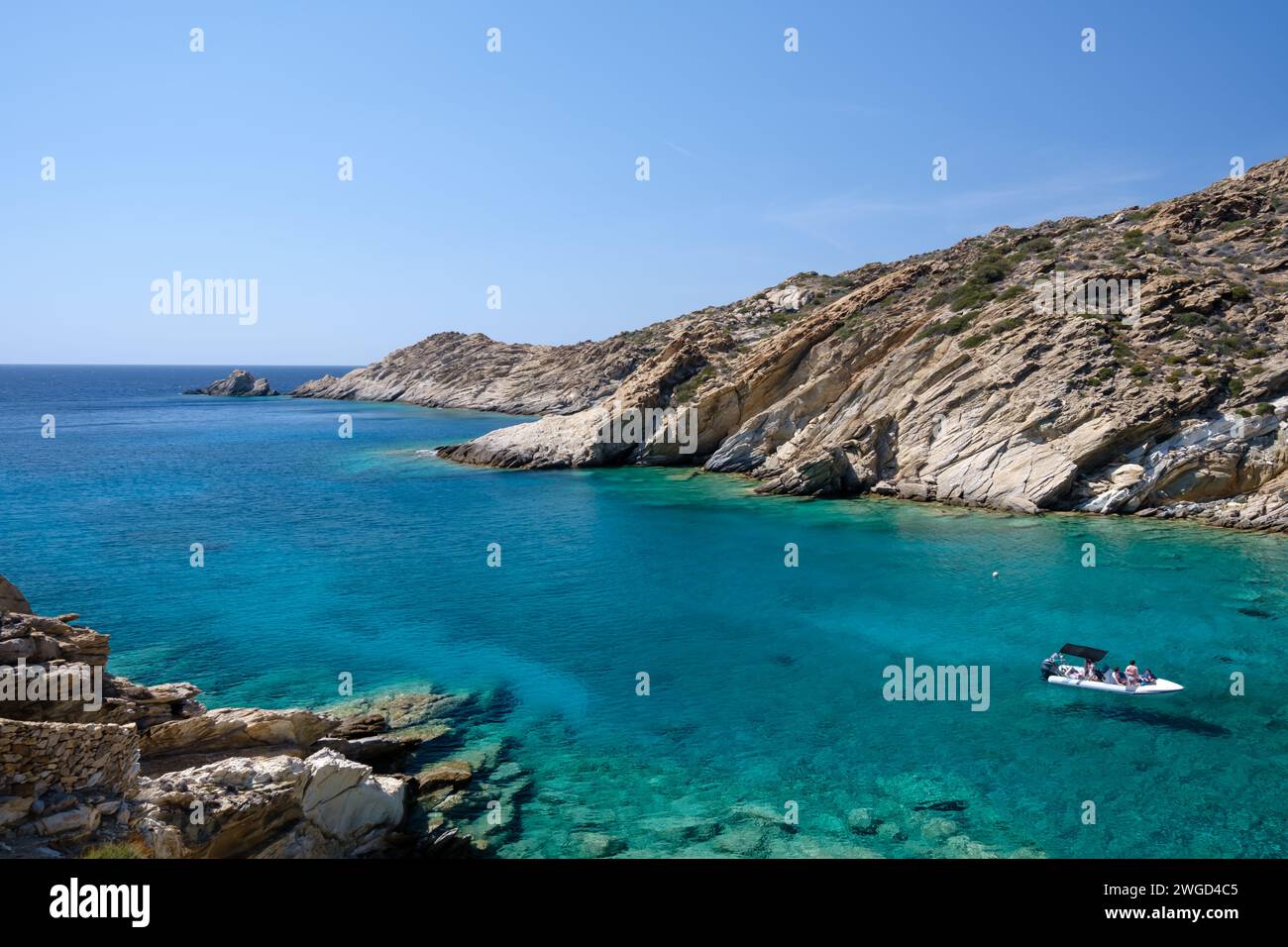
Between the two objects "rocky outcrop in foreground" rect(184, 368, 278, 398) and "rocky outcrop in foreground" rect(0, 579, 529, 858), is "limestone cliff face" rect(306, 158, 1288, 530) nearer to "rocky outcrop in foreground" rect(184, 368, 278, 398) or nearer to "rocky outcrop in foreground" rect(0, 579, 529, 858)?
"rocky outcrop in foreground" rect(0, 579, 529, 858)

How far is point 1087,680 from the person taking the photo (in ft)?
76.7

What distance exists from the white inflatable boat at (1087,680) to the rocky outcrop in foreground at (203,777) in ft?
52.7

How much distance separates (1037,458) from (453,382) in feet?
424

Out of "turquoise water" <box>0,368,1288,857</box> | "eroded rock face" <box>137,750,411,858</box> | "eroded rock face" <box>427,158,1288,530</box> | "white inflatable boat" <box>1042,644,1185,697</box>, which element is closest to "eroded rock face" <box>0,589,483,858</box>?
"eroded rock face" <box>137,750,411,858</box>

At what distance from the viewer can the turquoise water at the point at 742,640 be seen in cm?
Answer: 1744

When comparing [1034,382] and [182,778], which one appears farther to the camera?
[1034,382]

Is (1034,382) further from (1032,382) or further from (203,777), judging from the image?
(203,777)

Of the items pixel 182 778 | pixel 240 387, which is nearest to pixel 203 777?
pixel 182 778

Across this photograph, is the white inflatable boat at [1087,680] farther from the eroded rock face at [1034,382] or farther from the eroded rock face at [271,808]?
the eroded rock face at [1034,382]

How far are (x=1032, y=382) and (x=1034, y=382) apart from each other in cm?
12

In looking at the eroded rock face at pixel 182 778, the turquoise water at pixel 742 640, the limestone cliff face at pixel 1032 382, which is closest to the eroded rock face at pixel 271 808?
the eroded rock face at pixel 182 778

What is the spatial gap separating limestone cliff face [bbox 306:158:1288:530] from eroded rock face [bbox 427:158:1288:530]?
141 millimetres

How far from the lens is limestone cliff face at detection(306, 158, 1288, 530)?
43562mm
